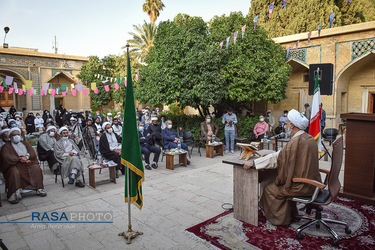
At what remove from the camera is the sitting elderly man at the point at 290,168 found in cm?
362

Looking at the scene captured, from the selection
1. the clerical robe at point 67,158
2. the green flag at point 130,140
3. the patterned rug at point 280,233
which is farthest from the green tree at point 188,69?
the green flag at point 130,140

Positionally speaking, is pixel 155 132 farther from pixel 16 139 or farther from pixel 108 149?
pixel 16 139

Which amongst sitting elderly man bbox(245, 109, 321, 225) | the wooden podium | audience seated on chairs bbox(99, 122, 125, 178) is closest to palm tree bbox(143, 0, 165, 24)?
audience seated on chairs bbox(99, 122, 125, 178)

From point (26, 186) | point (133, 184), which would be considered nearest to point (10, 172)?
point (26, 186)

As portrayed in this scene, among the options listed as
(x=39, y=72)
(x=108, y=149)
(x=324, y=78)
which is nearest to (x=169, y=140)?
(x=108, y=149)

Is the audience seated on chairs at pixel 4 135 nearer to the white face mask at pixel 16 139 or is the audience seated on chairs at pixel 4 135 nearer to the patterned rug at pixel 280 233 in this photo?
the white face mask at pixel 16 139

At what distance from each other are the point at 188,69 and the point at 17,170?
261 inches

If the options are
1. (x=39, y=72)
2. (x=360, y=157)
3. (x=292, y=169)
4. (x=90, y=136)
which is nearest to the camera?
(x=292, y=169)

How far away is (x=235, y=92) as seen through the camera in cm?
1056

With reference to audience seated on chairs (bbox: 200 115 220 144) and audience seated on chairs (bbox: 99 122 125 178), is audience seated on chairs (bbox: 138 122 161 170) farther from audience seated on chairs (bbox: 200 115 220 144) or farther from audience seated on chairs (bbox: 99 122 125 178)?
audience seated on chairs (bbox: 200 115 220 144)

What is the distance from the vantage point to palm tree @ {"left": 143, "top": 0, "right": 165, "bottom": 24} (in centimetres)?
2844

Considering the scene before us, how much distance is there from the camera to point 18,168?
5.52 meters

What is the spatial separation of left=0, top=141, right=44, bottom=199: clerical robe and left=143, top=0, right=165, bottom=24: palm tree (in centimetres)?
2542

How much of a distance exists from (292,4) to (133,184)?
20.8 m
